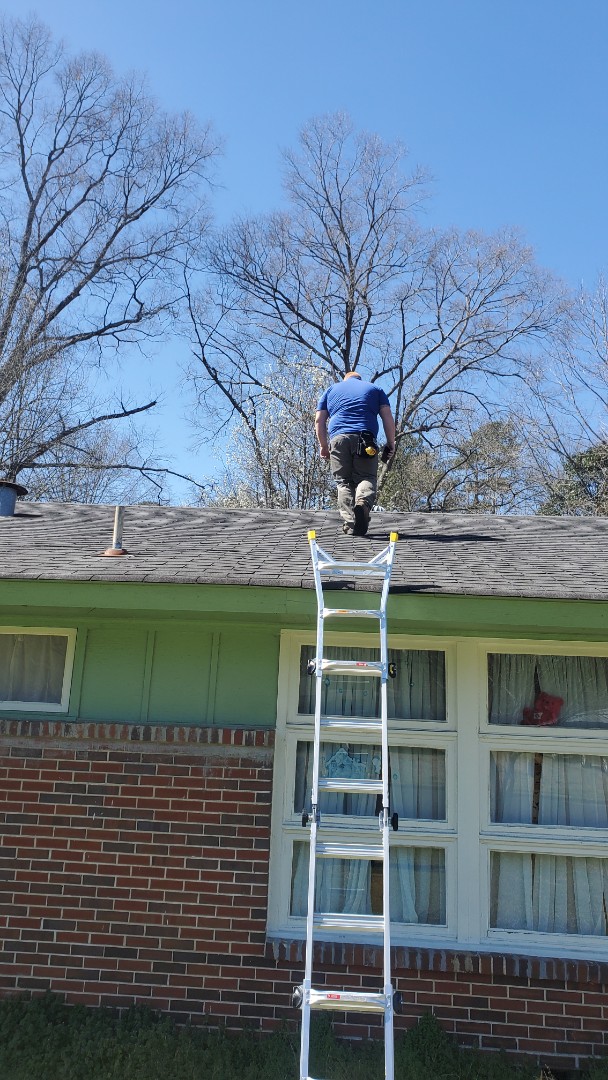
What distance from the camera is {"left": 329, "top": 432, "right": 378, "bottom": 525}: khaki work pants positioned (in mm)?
7168

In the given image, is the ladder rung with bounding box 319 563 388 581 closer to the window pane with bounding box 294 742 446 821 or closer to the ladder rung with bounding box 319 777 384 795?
the window pane with bounding box 294 742 446 821

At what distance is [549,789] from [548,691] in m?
0.59

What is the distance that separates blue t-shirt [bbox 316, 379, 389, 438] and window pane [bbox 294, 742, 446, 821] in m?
2.78

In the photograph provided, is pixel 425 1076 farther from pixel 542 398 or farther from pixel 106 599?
pixel 542 398

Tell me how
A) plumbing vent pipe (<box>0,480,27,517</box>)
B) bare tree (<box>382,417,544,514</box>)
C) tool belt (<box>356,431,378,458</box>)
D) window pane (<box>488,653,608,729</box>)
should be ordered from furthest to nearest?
1. bare tree (<box>382,417,544,514</box>)
2. plumbing vent pipe (<box>0,480,27,517</box>)
3. tool belt (<box>356,431,378,458</box>)
4. window pane (<box>488,653,608,729</box>)

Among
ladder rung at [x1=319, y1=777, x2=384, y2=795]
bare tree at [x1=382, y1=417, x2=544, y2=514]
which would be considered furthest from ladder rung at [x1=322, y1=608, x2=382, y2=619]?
bare tree at [x1=382, y1=417, x2=544, y2=514]

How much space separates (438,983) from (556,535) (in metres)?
3.79

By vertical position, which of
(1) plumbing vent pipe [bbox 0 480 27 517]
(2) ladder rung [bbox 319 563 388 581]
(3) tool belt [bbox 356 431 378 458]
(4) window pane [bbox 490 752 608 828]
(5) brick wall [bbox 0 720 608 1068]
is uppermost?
(3) tool belt [bbox 356 431 378 458]

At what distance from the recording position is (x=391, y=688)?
5.66 metres

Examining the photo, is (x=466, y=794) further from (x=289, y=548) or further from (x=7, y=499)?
(x=7, y=499)

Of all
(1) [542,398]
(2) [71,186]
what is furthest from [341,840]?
(2) [71,186]

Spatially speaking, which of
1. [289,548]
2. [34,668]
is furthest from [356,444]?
[34,668]

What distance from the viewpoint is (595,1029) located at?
493 centimetres

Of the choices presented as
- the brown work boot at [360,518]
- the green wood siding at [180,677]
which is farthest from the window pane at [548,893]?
the brown work boot at [360,518]
